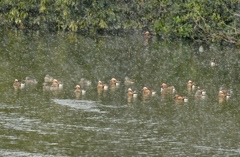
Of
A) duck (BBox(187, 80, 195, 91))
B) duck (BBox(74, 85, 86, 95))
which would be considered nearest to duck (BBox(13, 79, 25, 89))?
duck (BBox(74, 85, 86, 95))

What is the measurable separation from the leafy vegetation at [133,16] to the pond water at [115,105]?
3.07 m

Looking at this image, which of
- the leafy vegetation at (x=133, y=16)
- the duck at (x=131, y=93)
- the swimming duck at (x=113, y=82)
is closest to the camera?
the duck at (x=131, y=93)

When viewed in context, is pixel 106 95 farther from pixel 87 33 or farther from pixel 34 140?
pixel 87 33

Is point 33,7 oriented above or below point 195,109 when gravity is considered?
above

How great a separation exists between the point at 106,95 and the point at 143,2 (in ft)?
63.9

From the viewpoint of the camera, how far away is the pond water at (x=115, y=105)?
22.3 m

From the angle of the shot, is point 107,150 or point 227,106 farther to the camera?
point 227,106

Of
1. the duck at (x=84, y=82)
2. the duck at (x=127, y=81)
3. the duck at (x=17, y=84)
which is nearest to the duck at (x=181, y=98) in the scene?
the duck at (x=127, y=81)

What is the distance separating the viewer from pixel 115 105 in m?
26.9

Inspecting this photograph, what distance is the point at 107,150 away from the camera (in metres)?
21.8

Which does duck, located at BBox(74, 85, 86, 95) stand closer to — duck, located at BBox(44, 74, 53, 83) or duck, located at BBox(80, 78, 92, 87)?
duck, located at BBox(80, 78, 92, 87)

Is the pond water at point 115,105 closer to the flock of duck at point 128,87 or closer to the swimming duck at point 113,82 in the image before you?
the flock of duck at point 128,87

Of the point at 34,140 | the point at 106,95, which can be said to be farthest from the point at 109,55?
the point at 34,140

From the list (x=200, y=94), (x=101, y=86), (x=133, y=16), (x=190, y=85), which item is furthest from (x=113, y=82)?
(x=133, y=16)
